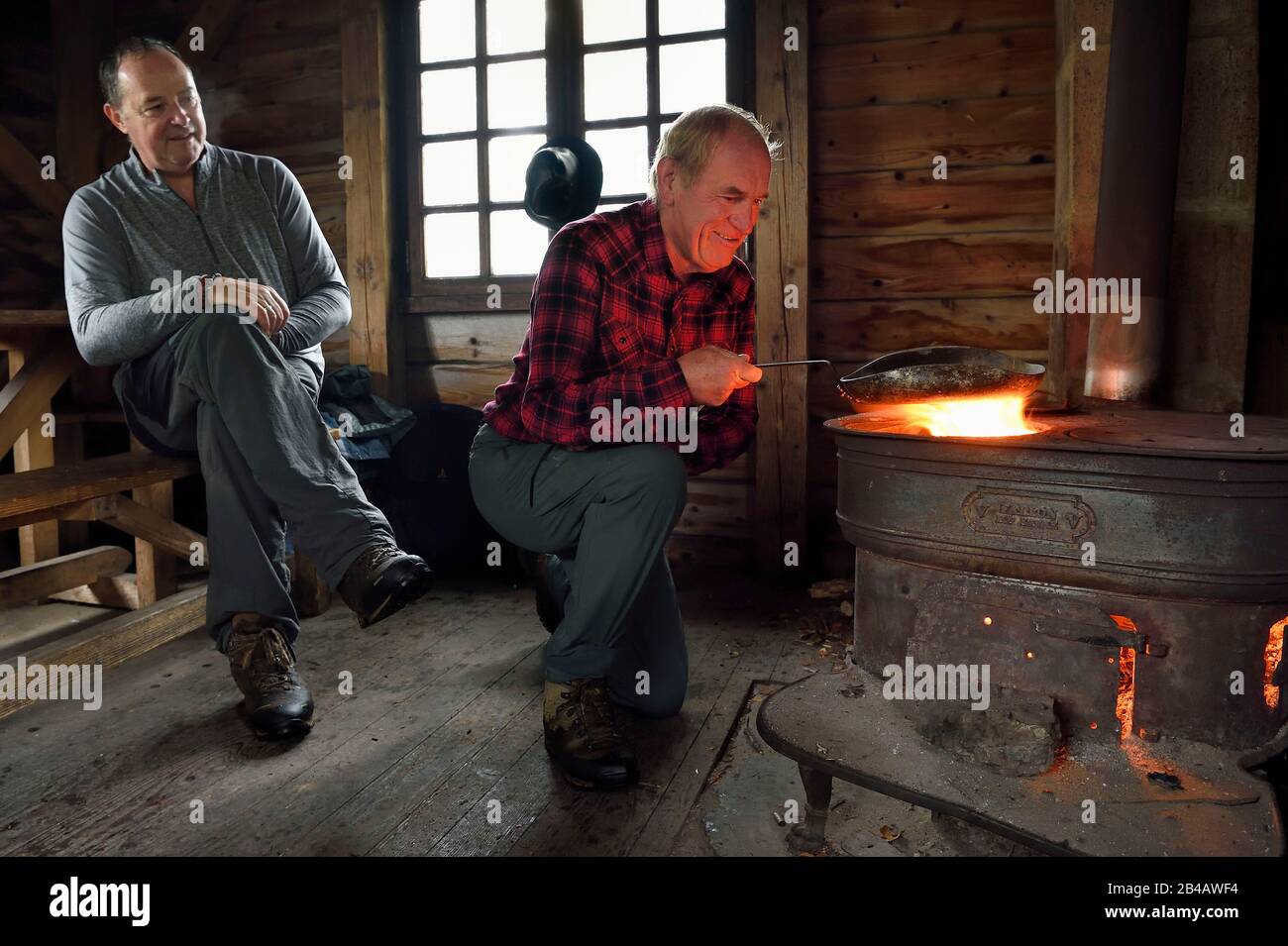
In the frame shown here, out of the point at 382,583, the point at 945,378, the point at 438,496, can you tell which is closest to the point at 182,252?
the point at 438,496

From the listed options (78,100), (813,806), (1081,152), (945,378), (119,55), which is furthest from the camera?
(78,100)

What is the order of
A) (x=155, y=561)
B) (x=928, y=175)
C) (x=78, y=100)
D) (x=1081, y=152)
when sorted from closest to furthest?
(x=1081, y=152) < (x=155, y=561) < (x=928, y=175) < (x=78, y=100)

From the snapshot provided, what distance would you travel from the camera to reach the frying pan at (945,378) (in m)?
1.78

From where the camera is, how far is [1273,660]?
1.56m

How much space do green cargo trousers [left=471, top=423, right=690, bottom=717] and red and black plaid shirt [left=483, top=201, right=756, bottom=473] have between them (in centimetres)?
6

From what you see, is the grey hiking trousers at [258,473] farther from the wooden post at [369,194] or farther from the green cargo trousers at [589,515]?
the wooden post at [369,194]

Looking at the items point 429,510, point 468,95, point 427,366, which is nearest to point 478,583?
point 429,510

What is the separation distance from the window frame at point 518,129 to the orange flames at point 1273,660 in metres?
2.66

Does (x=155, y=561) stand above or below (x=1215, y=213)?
below

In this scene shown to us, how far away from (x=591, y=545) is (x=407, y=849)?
0.69 meters

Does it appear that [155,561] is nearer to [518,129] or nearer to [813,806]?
[518,129]

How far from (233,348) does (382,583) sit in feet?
2.35

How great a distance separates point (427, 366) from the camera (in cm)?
402

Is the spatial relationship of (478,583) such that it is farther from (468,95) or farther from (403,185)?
(468,95)
